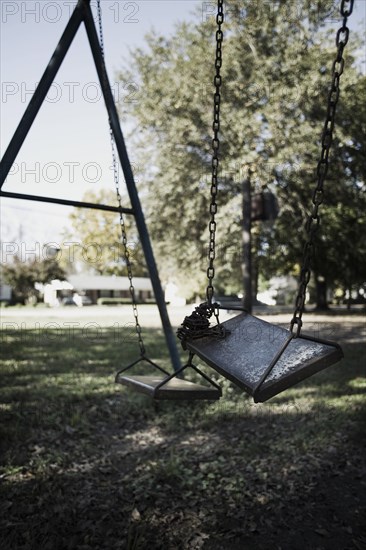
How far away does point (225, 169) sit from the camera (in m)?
12.6

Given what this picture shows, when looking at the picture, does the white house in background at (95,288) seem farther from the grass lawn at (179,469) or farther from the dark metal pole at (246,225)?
the grass lawn at (179,469)

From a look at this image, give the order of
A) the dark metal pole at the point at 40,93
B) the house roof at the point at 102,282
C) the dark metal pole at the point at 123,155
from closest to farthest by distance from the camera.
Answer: the dark metal pole at the point at 40,93 < the dark metal pole at the point at 123,155 < the house roof at the point at 102,282

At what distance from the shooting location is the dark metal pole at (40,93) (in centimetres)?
334

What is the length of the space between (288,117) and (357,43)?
3455mm

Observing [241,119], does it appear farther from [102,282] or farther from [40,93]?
[102,282]

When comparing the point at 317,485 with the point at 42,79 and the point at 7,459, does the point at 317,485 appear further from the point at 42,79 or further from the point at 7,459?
the point at 42,79

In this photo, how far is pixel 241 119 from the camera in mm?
11883

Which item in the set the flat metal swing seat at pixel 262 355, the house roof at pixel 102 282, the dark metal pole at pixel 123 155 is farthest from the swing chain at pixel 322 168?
the house roof at pixel 102 282

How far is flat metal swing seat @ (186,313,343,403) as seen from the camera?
1779mm

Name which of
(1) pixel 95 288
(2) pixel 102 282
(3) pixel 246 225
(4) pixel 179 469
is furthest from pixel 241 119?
(2) pixel 102 282

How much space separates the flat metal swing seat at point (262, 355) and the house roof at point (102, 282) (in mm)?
46242

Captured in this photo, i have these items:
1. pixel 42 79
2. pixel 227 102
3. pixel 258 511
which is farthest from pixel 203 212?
pixel 258 511

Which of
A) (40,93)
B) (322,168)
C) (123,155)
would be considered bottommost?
(322,168)

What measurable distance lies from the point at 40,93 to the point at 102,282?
49175 mm
